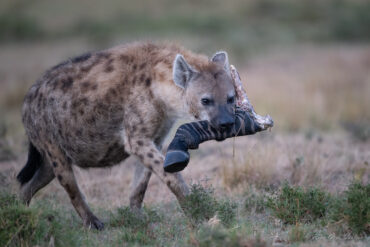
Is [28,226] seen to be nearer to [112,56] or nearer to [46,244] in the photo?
→ [46,244]

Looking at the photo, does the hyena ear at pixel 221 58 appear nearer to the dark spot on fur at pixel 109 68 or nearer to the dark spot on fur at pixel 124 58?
the dark spot on fur at pixel 124 58

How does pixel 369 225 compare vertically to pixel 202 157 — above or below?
above

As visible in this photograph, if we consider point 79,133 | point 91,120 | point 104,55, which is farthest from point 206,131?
point 104,55

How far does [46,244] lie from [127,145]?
114 centimetres

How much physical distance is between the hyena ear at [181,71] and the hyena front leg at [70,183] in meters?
1.26

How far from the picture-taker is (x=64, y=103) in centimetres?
530

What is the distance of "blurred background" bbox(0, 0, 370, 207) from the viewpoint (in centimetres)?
641

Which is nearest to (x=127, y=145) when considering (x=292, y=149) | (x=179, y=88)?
(x=179, y=88)

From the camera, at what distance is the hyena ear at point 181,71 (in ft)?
16.1

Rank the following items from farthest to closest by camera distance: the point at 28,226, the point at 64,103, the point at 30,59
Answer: the point at 30,59
the point at 64,103
the point at 28,226

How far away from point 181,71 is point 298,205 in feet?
4.68

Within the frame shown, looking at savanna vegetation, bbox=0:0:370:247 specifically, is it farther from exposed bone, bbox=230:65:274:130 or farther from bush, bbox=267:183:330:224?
exposed bone, bbox=230:65:274:130

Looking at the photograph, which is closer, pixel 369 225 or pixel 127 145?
pixel 369 225

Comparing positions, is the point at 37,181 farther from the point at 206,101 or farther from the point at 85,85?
the point at 206,101
